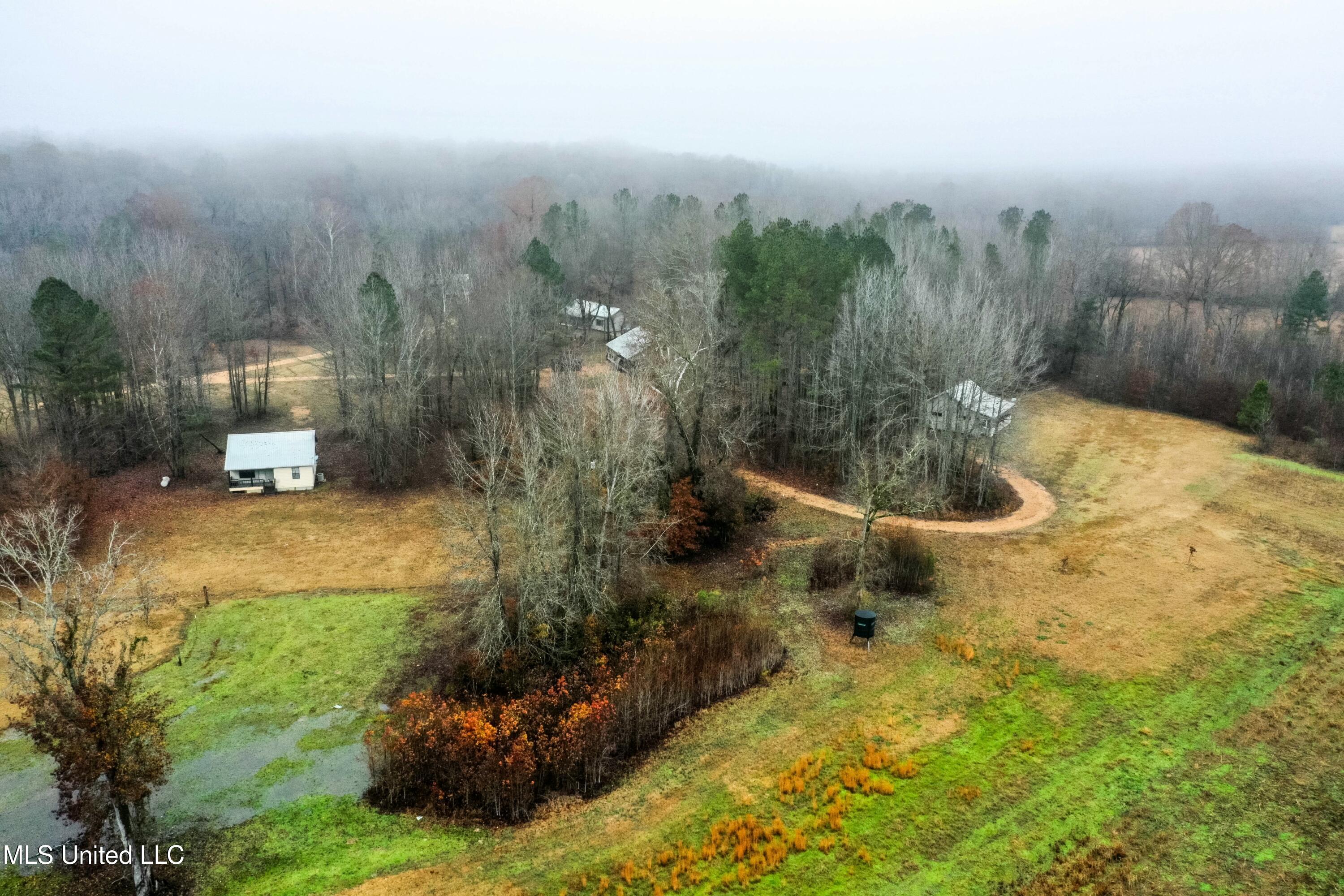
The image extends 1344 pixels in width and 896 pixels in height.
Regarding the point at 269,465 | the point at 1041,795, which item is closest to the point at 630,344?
the point at 269,465

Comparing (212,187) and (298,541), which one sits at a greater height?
(212,187)

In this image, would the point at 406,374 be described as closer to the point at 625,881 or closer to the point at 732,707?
the point at 732,707

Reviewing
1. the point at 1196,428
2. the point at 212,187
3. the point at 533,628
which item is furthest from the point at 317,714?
the point at 212,187

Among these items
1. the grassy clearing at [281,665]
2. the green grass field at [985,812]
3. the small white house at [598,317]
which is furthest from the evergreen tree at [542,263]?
the green grass field at [985,812]

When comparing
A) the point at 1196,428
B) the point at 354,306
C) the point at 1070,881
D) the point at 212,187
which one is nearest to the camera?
the point at 1070,881

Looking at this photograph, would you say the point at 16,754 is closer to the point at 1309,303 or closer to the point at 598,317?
the point at 598,317

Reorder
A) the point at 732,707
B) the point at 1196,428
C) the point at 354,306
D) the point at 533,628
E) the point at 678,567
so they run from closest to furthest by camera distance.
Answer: the point at 732,707 → the point at 533,628 → the point at 678,567 → the point at 354,306 → the point at 1196,428

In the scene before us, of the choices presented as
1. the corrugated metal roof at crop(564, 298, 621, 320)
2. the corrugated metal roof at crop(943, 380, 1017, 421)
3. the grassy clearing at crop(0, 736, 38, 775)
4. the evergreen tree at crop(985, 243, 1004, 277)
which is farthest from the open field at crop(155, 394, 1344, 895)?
the corrugated metal roof at crop(564, 298, 621, 320)

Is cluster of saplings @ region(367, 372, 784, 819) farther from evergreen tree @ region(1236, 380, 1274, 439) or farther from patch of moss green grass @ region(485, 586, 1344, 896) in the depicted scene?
evergreen tree @ region(1236, 380, 1274, 439)
